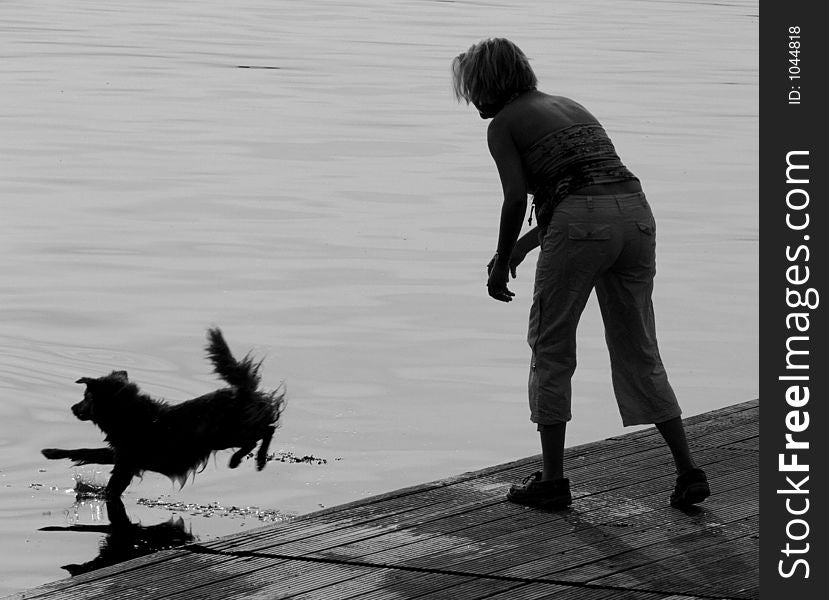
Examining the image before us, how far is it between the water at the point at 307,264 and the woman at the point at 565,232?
238 centimetres

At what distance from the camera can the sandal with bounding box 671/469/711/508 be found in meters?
6.19

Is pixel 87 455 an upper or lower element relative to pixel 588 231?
lower

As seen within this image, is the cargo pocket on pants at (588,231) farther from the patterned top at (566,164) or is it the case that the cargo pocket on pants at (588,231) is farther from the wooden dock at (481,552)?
the wooden dock at (481,552)

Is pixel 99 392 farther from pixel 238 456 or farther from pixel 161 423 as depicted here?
pixel 238 456

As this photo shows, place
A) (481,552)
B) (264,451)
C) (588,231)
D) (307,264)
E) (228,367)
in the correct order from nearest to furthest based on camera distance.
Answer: (481,552)
(588,231)
(228,367)
(264,451)
(307,264)

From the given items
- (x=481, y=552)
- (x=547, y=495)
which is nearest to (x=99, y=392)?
(x=547, y=495)

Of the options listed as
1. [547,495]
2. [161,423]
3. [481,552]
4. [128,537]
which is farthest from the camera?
[161,423]

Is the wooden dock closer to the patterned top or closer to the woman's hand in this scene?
the woman's hand

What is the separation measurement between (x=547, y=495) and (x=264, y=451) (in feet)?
9.25

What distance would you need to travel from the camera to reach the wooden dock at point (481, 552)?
533cm

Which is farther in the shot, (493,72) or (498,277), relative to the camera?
(498,277)

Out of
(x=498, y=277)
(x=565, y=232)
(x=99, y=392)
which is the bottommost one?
(x=99, y=392)

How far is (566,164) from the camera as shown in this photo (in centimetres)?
596
